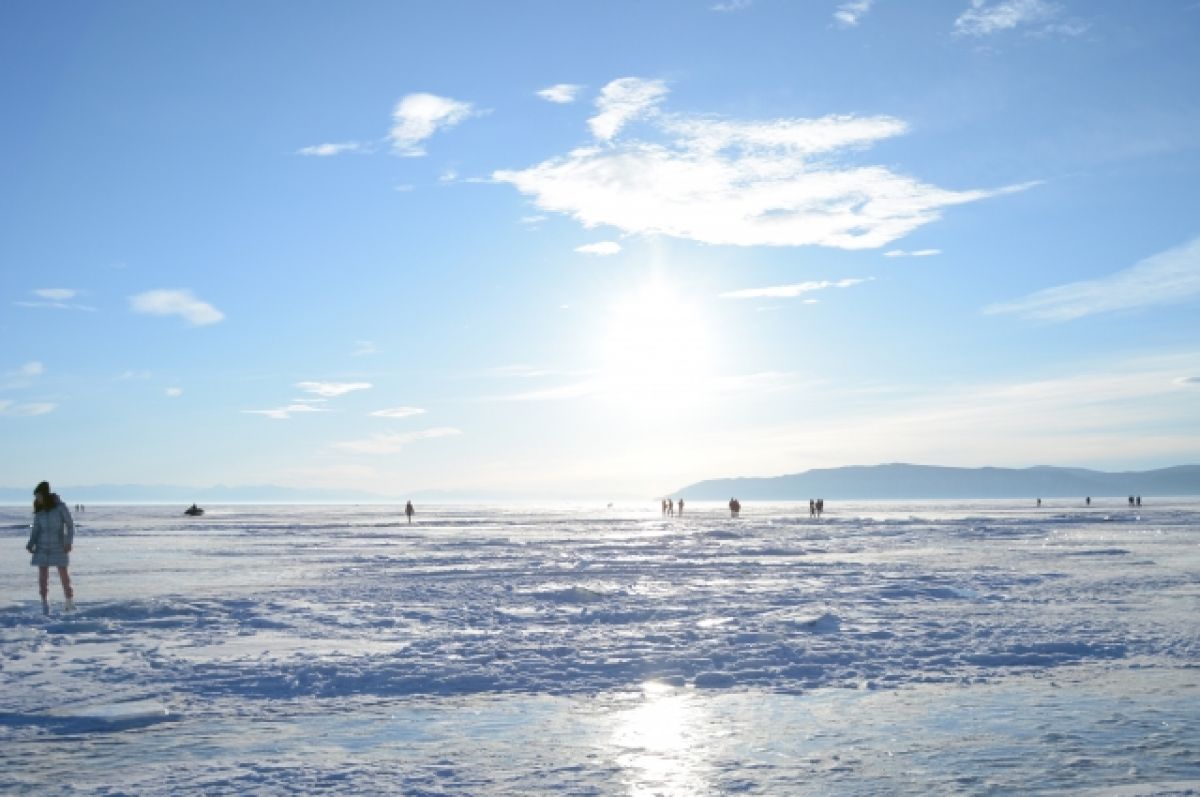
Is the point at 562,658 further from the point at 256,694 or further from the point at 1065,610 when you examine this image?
the point at 1065,610

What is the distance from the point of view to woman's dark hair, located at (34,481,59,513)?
1551cm

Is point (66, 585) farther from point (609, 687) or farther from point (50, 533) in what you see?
point (609, 687)

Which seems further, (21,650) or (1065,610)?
(1065,610)

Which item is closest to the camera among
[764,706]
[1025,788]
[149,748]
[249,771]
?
[1025,788]

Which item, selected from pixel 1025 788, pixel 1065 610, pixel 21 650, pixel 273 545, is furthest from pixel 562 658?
pixel 273 545

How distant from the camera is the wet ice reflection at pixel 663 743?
601cm

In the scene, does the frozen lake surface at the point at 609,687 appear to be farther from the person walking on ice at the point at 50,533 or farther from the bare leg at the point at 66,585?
the person walking on ice at the point at 50,533

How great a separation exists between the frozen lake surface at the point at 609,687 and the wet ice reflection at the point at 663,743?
0.03m

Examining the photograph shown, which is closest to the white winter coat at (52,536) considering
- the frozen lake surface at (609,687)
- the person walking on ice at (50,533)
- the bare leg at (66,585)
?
the person walking on ice at (50,533)

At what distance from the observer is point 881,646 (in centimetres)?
1140

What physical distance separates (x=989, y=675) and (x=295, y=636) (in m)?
8.79

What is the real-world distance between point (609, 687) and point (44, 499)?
11650mm

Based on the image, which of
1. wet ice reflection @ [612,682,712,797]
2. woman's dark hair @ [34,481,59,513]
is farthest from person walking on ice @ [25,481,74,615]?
wet ice reflection @ [612,682,712,797]

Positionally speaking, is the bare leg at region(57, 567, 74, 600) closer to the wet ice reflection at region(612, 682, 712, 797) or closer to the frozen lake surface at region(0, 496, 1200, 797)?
the frozen lake surface at region(0, 496, 1200, 797)
